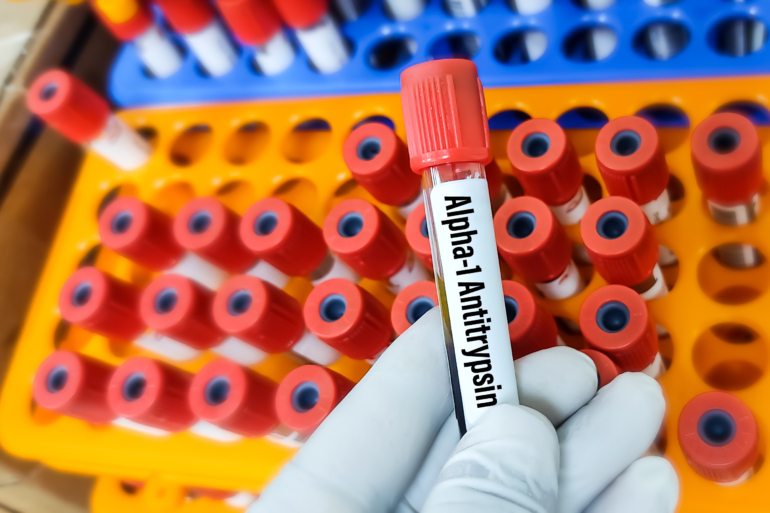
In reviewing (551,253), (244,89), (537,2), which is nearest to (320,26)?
(244,89)

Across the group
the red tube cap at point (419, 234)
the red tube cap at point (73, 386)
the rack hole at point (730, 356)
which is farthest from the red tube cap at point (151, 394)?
the rack hole at point (730, 356)

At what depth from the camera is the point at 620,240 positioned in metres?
0.46

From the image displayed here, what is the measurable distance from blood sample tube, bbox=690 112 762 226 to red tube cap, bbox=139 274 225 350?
46cm

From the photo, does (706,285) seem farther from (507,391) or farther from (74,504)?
(74,504)

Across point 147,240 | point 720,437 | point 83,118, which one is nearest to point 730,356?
point 720,437

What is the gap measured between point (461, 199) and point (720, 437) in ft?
0.89

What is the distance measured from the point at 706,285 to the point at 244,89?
0.56 m

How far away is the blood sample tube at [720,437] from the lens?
414 millimetres

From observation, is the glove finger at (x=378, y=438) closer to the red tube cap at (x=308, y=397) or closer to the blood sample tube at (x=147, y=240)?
the red tube cap at (x=308, y=397)

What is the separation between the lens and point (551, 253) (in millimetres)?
492

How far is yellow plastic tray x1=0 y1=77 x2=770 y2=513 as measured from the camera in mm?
511

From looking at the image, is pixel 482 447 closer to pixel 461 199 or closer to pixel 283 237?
pixel 461 199

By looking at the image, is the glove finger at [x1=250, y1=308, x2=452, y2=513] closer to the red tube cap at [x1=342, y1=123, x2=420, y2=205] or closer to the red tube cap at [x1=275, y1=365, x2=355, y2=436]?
the red tube cap at [x1=275, y1=365, x2=355, y2=436]

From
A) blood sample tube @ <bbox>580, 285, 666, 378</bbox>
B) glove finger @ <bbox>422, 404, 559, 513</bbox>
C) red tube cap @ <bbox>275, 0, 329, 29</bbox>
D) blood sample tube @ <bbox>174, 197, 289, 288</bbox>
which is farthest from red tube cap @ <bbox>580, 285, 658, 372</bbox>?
red tube cap @ <bbox>275, 0, 329, 29</bbox>
